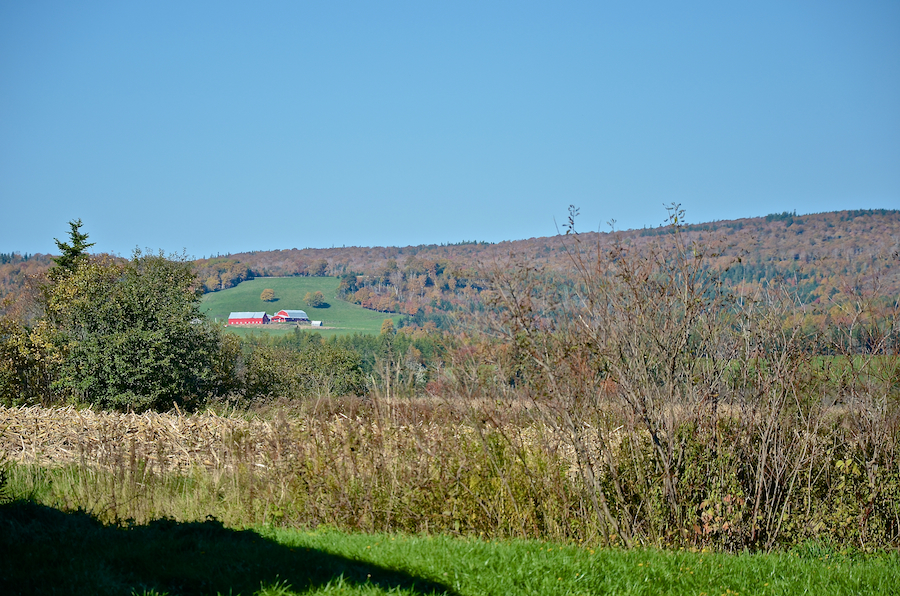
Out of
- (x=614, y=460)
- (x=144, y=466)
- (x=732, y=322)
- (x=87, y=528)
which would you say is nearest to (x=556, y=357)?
(x=614, y=460)

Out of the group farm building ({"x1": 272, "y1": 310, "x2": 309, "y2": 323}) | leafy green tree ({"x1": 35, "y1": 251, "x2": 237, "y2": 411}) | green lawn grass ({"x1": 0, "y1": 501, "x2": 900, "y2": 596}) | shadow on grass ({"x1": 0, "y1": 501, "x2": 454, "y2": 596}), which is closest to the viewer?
shadow on grass ({"x1": 0, "y1": 501, "x2": 454, "y2": 596})

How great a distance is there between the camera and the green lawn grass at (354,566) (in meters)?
4.44

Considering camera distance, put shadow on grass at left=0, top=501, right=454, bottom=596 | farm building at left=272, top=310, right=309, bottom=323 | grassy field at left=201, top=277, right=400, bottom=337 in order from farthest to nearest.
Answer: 1. farm building at left=272, top=310, right=309, bottom=323
2. grassy field at left=201, top=277, right=400, bottom=337
3. shadow on grass at left=0, top=501, right=454, bottom=596

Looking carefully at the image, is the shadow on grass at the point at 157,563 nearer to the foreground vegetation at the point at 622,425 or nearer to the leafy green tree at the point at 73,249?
the foreground vegetation at the point at 622,425

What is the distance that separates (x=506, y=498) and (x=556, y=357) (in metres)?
1.46

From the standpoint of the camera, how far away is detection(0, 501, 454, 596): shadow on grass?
430cm

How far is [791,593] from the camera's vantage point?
A: 4887 millimetres

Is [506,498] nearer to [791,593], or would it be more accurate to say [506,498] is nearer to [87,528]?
[791,593]

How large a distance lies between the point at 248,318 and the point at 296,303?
13763 millimetres

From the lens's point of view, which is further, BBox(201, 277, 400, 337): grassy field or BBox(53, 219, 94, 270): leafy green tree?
BBox(201, 277, 400, 337): grassy field

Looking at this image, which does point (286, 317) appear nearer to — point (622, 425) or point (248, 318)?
point (248, 318)

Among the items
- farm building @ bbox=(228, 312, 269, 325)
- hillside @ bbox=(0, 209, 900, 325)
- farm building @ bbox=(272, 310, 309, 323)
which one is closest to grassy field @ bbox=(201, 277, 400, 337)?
farm building @ bbox=(228, 312, 269, 325)

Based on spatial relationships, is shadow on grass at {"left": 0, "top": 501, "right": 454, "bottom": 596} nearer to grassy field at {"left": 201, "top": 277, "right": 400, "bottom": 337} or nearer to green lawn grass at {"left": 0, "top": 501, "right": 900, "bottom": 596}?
green lawn grass at {"left": 0, "top": 501, "right": 900, "bottom": 596}

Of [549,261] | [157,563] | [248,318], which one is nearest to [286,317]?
[248,318]
